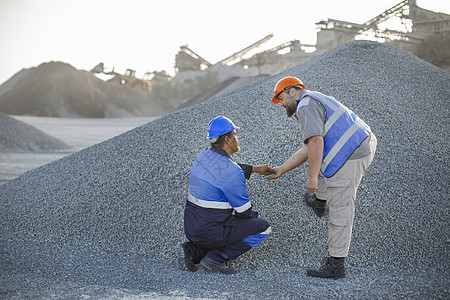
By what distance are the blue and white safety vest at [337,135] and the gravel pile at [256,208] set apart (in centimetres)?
88

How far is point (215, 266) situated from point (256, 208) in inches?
34.8

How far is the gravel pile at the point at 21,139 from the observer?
35.8 feet

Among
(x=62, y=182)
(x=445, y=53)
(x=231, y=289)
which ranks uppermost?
(x=445, y=53)

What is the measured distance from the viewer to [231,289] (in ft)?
8.89

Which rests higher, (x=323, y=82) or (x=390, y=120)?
(x=323, y=82)

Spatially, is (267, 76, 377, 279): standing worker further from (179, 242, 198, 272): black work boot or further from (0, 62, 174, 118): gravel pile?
(0, 62, 174, 118): gravel pile

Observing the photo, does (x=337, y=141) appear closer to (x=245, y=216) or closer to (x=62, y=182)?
(x=245, y=216)

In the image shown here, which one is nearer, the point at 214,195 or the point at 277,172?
the point at 214,195

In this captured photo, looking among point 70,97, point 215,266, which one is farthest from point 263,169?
point 70,97

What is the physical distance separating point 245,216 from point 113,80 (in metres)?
35.1

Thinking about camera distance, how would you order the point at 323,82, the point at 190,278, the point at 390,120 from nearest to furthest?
the point at 190,278 < the point at 390,120 < the point at 323,82

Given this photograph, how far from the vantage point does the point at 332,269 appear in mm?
2910

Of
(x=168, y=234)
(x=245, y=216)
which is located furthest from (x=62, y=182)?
(x=245, y=216)

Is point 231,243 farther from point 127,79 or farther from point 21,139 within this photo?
point 127,79
